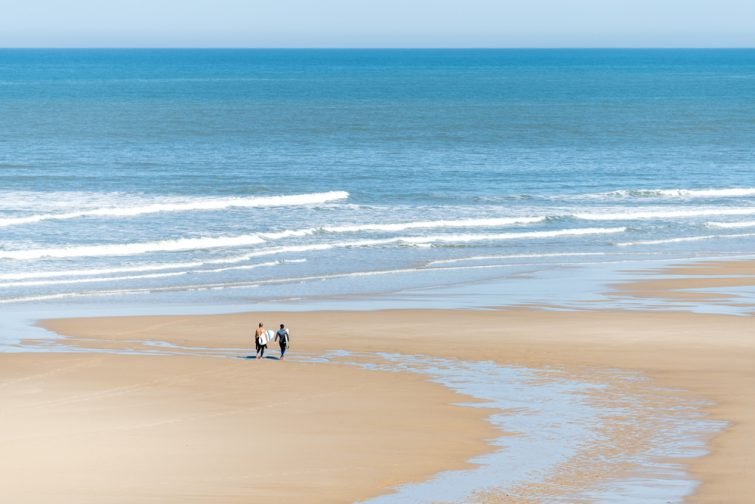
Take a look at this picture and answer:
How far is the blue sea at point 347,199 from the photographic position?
35.5 m

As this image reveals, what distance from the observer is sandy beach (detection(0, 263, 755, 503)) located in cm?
1612

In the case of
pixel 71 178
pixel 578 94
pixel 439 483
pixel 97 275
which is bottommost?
pixel 439 483

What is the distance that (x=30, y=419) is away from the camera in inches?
761

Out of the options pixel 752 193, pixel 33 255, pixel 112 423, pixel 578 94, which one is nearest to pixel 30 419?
pixel 112 423

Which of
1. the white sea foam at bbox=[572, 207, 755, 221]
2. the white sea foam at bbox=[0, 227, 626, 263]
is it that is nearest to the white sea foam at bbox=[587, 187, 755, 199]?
the white sea foam at bbox=[572, 207, 755, 221]

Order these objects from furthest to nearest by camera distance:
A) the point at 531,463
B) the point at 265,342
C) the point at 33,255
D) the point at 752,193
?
the point at 752,193, the point at 33,255, the point at 265,342, the point at 531,463

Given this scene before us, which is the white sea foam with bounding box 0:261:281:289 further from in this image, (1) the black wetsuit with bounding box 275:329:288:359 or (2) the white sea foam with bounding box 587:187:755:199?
(2) the white sea foam with bounding box 587:187:755:199

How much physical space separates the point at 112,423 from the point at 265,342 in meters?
Answer: 5.70

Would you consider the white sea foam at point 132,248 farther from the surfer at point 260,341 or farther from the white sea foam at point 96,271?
the surfer at point 260,341

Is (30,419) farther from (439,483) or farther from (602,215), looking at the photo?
(602,215)

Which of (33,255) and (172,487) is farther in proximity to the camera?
(33,255)

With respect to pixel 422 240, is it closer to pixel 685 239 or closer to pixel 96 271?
pixel 685 239

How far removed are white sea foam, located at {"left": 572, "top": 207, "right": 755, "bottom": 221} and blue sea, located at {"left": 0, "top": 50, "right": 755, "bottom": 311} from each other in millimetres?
163

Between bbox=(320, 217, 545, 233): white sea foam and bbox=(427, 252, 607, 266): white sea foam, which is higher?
bbox=(320, 217, 545, 233): white sea foam
